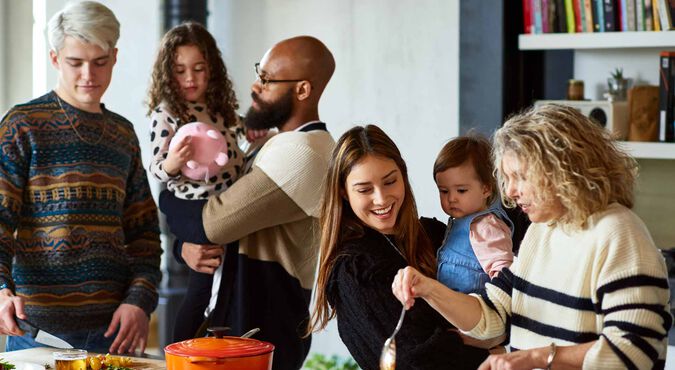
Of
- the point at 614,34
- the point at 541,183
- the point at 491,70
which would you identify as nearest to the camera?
the point at 541,183

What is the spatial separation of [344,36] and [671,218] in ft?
5.30

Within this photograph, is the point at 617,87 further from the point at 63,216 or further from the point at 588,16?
the point at 63,216

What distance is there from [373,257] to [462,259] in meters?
0.21

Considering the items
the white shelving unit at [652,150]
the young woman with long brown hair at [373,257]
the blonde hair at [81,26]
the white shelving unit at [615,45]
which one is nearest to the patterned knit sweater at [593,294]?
the young woman with long brown hair at [373,257]

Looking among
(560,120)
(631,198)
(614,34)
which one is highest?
(614,34)

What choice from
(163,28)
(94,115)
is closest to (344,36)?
(163,28)

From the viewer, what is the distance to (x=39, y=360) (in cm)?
245

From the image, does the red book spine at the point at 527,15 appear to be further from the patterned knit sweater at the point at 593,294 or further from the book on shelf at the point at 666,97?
the patterned knit sweater at the point at 593,294

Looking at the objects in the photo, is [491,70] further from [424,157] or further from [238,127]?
[238,127]

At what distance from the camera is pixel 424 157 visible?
4.18m

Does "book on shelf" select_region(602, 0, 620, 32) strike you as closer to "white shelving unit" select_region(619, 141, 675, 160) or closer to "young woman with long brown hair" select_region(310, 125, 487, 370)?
"white shelving unit" select_region(619, 141, 675, 160)

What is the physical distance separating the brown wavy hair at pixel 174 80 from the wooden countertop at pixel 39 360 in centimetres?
83

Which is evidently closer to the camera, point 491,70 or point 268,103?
point 268,103

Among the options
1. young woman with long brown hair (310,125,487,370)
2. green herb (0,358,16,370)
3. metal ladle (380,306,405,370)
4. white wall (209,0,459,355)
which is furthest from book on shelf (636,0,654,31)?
green herb (0,358,16,370)
